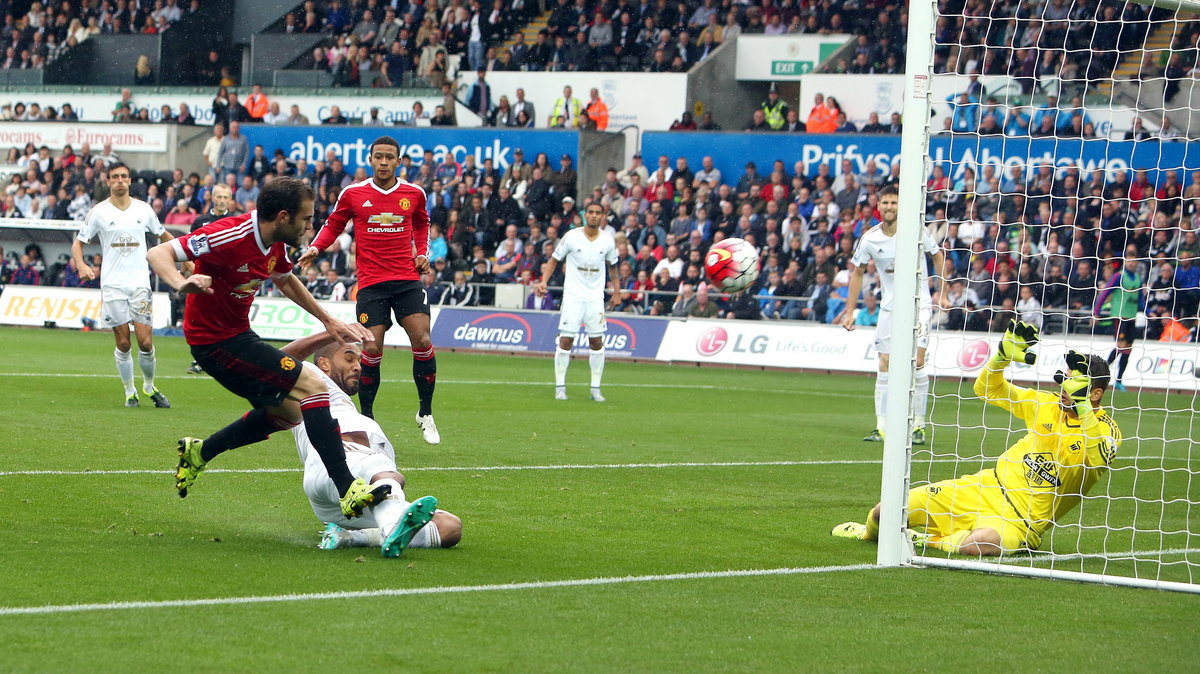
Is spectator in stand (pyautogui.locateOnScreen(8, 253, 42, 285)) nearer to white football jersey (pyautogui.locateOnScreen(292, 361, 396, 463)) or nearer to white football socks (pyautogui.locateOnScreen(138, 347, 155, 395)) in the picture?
white football socks (pyautogui.locateOnScreen(138, 347, 155, 395))

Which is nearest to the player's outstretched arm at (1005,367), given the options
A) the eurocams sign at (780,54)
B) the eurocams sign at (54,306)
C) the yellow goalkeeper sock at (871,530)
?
the yellow goalkeeper sock at (871,530)

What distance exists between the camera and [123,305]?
1416 centimetres

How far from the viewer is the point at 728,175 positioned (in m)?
28.8

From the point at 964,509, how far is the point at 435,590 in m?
3.16

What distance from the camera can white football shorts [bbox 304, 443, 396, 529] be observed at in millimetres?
6922

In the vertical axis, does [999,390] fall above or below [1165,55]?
below

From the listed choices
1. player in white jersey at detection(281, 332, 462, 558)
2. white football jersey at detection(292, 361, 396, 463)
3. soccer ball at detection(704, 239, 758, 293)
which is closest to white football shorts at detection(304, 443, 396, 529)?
player in white jersey at detection(281, 332, 462, 558)

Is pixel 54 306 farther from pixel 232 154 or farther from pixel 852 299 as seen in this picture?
pixel 852 299

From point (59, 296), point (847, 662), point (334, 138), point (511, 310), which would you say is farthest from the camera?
point (334, 138)

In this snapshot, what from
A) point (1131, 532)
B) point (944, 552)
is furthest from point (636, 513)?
point (1131, 532)

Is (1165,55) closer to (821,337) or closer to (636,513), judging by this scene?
(821,337)

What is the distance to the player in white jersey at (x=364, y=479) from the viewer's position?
21.7 ft

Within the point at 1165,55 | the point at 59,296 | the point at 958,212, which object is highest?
the point at 1165,55

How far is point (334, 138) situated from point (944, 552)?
26020mm
